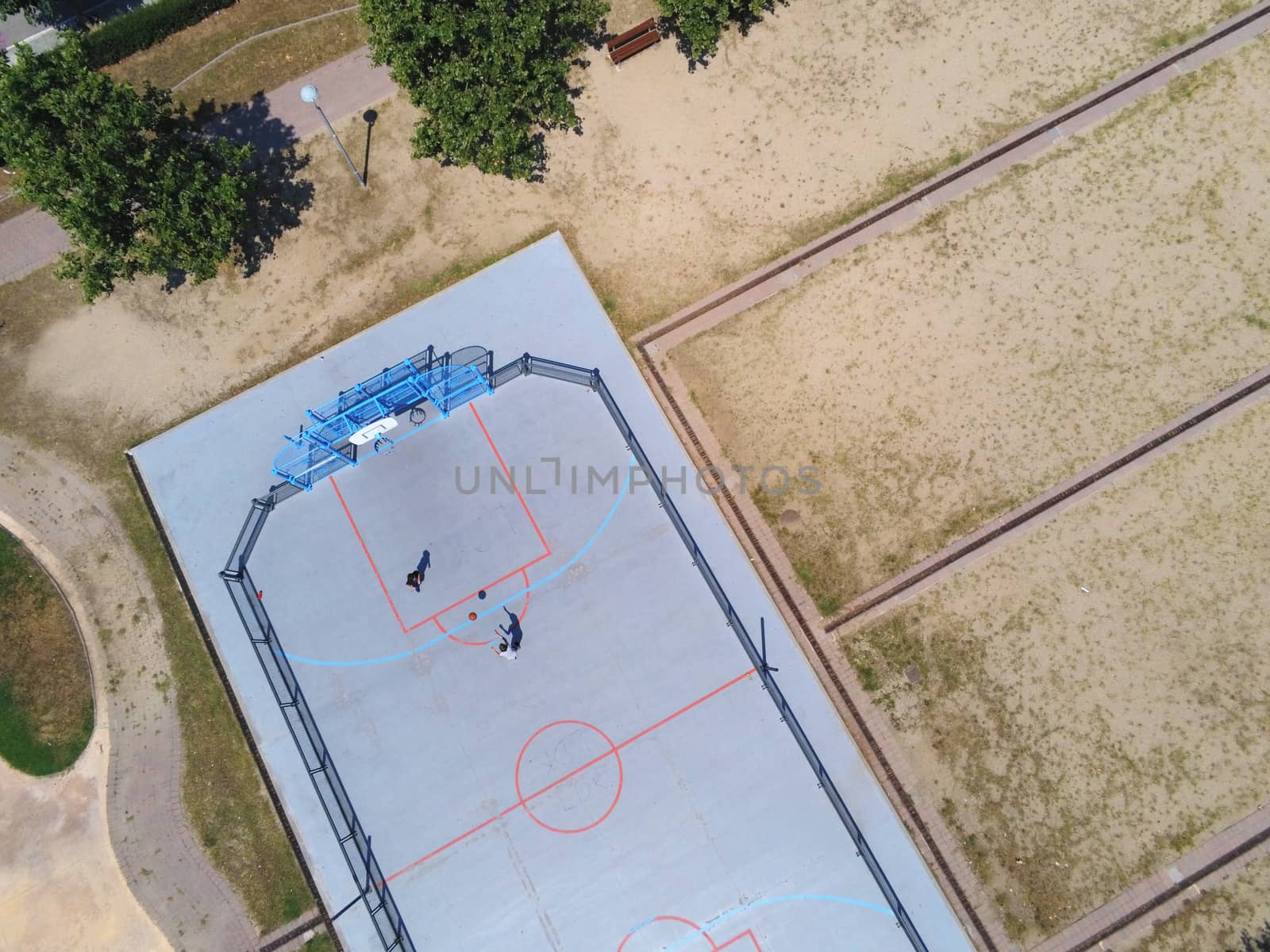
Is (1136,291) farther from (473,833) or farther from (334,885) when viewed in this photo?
(334,885)

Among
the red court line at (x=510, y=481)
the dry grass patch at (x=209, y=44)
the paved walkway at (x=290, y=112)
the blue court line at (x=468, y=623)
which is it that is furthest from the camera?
the dry grass patch at (x=209, y=44)

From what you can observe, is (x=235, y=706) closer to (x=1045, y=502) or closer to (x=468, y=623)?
(x=468, y=623)

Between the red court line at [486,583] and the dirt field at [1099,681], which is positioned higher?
the red court line at [486,583]

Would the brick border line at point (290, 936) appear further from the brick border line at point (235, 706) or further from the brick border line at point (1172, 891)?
the brick border line at point (1172, 891)

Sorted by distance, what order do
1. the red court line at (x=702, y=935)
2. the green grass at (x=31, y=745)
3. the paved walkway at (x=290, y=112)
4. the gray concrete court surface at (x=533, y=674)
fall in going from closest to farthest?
the red court line at (x=702, y=935) < the gray concrete court surface at (x=533, y=674) < the green grass at (x=31, y=745) < the paved walkway at (x=290, y=112)

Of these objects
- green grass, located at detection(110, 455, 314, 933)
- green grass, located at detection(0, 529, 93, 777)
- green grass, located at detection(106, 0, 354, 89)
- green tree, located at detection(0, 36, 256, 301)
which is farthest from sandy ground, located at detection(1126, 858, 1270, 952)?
green grass, located at detection(106, 0, 354, 89)

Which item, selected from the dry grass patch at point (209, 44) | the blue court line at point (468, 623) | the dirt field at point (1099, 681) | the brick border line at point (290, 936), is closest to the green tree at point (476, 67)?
the dry grass patch at point (209, 44)

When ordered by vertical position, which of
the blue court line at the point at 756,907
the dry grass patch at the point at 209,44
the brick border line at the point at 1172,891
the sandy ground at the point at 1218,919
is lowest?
the sandy ground at the point at 1218,919
